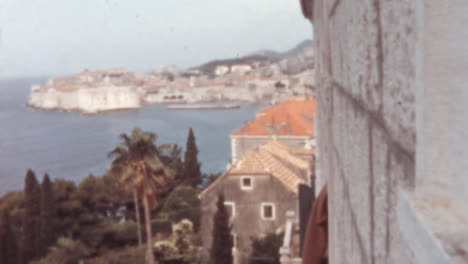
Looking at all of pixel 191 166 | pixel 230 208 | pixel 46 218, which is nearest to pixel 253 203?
pixel 230 208

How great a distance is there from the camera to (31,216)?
65.5 ft

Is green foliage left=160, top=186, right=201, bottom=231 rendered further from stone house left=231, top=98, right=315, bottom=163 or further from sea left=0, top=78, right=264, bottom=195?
sea left=0, top=78, right=264, bottom=195

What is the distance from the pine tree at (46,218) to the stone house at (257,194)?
27.7ft

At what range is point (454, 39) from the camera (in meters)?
0.31

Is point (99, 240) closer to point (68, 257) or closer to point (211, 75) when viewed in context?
point (68, 257)

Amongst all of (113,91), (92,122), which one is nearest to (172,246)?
(92,122)

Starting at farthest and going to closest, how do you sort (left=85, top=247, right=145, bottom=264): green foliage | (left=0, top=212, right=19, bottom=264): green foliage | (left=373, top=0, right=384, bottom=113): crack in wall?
(left=85, top=247, right=145, bottom=264): green foliage
(left=0, top=212, right=19, bottom=264): green foliage
(left=373, top=0, right=384, bottom=113): crack in wall

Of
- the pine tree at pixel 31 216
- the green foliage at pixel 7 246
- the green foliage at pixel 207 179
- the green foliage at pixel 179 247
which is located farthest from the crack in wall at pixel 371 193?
the green foliage at pixel 207 179

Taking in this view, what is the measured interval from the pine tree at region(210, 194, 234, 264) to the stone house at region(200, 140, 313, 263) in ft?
2.07

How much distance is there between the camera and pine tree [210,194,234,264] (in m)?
14.1

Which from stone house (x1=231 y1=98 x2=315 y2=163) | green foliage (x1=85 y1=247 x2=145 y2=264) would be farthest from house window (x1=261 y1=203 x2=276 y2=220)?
stone house (x1=231 y1=98 x2=315 y2=163)

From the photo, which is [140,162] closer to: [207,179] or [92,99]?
[207,179]

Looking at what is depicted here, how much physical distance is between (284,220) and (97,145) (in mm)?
47293

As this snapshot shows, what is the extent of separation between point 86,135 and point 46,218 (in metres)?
47.0
